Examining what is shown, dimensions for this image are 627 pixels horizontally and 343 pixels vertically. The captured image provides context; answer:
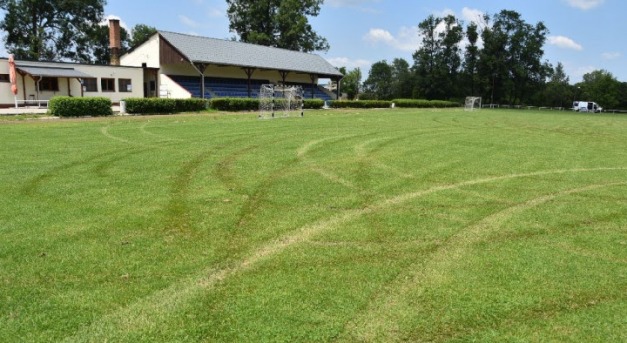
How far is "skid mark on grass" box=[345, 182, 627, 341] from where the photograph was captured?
3311mm

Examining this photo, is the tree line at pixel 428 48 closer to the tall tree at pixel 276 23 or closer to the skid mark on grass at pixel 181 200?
the tall tree at pixel 276 23

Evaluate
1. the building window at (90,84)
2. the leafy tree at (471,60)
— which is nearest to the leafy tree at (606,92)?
the leafy tree at (471,60)

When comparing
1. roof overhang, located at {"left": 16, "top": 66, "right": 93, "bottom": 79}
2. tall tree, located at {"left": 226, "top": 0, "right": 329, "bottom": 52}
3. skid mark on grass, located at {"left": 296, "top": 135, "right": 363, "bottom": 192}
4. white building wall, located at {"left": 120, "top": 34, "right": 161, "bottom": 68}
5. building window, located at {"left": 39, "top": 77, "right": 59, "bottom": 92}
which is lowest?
skid mark on grass, located at {"left": 296, "top": 135, "right": 363, "bottom": 192}

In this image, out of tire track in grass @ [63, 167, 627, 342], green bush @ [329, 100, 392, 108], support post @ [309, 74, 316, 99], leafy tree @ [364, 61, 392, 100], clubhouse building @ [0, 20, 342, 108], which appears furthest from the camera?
leafy tree @ [364, 61, 392, 100]

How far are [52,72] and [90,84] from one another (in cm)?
365

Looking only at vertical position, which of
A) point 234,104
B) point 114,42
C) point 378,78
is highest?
point 378,78

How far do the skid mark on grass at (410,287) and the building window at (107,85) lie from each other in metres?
35.8

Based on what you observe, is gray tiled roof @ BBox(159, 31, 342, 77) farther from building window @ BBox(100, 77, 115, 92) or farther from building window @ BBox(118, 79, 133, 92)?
building window @ BBox(100, 77, 115, 92)

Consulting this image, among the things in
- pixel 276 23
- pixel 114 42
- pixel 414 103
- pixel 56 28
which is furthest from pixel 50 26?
pixel 414 103

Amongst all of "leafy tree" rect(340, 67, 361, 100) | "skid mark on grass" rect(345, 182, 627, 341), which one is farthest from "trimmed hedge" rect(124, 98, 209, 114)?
"leafy tree" rect(340, 67, 361, 100)

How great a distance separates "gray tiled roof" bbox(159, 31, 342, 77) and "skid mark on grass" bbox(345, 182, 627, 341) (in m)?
35.0

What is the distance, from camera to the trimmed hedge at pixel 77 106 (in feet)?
75.1

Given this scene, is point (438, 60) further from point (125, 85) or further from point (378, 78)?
point (125, 85)

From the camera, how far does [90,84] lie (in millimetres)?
35188
